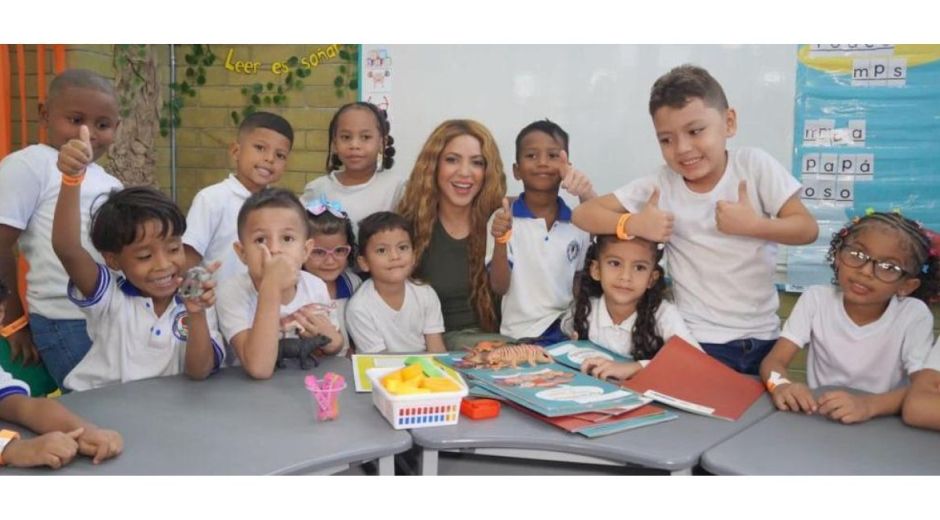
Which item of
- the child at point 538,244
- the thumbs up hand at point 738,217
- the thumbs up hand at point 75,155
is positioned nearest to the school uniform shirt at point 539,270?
the child at point 538,244

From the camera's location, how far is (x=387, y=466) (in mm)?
1470

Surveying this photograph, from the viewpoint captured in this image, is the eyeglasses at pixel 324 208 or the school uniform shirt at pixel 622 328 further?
the eyeglasses at pixel 324 208

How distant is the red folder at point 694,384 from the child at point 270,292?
0.86 m

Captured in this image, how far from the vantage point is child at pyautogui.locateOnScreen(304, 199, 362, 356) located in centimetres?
234

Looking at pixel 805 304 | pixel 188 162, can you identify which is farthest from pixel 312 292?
pixel 188 162

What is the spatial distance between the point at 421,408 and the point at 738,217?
1.00 m

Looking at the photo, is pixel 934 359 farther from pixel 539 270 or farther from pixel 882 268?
pixel 539 270

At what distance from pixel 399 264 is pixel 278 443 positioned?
0.97m

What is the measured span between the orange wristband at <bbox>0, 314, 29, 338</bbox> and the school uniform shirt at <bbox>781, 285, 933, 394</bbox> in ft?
7.09

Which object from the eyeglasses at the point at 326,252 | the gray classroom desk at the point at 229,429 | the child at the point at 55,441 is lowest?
the gray classroom desk at the point at 229,429

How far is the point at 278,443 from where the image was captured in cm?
141

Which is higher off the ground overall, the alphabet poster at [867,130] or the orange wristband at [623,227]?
the alphabet poster at [867,130]

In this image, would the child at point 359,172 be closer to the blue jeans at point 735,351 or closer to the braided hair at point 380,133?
the braided hair at point 380,133

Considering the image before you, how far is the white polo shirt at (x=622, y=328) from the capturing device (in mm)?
2021
